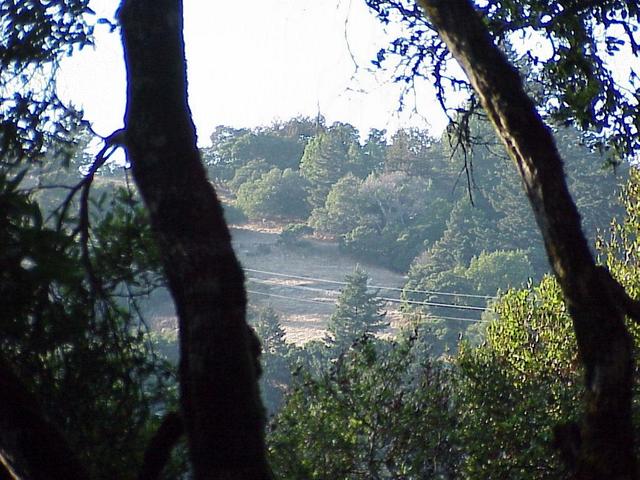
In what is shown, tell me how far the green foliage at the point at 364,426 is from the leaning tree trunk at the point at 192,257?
7.75 metres

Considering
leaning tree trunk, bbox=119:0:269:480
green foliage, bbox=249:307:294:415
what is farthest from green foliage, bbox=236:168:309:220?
leaning tree trunk, bbox=119:0:269:480

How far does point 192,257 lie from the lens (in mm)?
2176

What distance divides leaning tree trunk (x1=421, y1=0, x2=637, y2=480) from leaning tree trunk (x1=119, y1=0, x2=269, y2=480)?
0.80m

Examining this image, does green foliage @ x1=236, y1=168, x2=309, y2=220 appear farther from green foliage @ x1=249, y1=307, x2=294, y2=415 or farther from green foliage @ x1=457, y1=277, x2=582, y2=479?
green foliage @ x1=457, y1=277, x2=582, y2=479

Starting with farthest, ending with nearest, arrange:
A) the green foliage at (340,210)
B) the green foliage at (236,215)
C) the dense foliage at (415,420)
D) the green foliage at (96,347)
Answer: the green foliage at (340,210), the green foliage at (236,215), the dense foliage at (415,420), the green foliage at (96,347)

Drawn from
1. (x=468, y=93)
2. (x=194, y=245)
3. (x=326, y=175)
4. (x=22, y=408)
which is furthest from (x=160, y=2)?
(x=326, y=175)

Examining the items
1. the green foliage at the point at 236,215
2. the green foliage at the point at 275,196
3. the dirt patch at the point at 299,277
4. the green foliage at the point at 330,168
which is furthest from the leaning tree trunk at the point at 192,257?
the green foliage at the point at 330,168

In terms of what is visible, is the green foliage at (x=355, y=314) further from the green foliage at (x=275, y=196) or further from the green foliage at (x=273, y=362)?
the green foliage at (x=275, y=196)

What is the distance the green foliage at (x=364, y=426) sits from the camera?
1005 centimetres

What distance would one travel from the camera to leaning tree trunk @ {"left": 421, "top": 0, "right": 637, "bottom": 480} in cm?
224

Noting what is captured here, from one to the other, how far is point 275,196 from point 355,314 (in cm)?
1855

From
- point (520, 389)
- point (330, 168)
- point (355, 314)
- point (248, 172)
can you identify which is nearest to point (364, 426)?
point (520, 389)

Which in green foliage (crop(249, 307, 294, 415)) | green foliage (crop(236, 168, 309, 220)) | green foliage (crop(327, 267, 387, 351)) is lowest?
green foliage (crop(249, 307, 294, 415))

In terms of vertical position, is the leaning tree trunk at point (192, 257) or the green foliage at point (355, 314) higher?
the leaning tree trunk at point (192, 257)
